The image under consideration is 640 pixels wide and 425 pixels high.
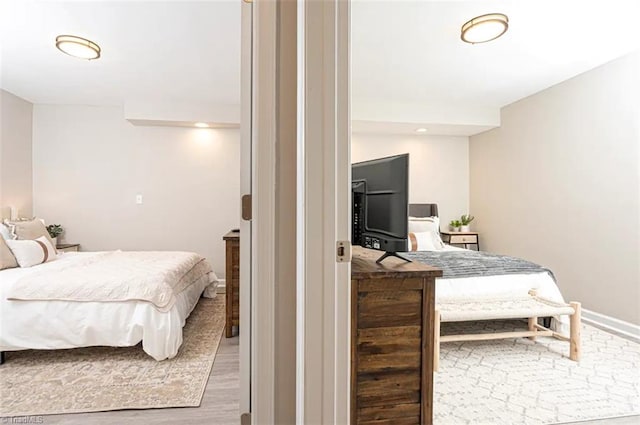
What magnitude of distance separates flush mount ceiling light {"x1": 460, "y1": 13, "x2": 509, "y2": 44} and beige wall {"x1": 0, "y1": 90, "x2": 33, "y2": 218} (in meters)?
4.59

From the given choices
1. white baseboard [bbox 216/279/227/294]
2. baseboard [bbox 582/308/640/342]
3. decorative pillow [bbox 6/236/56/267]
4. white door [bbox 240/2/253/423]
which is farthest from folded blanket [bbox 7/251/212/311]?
baseboard [bbox 582/308/640/342]

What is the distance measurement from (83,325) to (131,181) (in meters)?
2.54

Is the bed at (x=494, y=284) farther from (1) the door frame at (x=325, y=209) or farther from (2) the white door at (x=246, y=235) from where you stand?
(1) the door frame at (x=325, y=209)

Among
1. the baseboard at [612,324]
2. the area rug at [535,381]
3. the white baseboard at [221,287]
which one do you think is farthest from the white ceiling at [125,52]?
the baseboard at [612,324]

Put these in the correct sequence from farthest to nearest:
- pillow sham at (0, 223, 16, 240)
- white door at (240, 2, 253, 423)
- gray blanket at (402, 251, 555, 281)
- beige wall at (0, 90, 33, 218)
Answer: beige wall at (0, 90, 33, 218) < pillow sham at (0, 223, 16, 240) < gray blanket at (402, 251, 555, 281) < white door at (240, 2, 253, 423)

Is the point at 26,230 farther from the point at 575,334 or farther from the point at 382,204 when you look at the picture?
the point at 575,334

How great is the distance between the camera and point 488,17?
2357 millimetres

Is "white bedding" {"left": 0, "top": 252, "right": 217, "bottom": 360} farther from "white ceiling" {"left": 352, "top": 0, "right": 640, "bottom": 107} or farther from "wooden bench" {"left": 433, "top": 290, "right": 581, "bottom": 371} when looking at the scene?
"white ceiling" {"left": 352, "top": 0, "right": 640, "bottom": 107}

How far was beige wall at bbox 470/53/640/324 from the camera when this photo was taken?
9.64ft

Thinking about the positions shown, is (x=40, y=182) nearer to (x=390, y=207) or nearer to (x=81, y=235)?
(x=81, y=235)

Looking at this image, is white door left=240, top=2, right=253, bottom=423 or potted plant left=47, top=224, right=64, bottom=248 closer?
white door left=240, top=2, right=253, bottom=423

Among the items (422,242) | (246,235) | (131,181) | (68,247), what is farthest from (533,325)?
(68,247)

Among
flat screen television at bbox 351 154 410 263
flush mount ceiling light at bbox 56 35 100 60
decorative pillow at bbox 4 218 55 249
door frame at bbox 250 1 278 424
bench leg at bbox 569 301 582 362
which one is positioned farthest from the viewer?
decorative pillow at bbox 4 218 55 249

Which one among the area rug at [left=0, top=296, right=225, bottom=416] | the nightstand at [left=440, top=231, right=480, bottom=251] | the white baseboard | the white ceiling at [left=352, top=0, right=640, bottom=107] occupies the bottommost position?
the area rug at [left=0, top=296, right=225, bottom=416]
